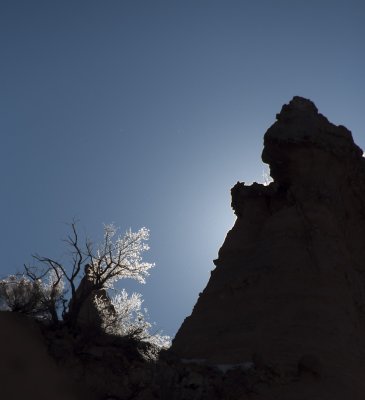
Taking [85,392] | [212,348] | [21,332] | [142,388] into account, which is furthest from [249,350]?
[21,332]

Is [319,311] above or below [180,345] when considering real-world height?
above

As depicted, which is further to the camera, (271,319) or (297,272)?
(297,272)

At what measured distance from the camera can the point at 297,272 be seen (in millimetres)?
14977

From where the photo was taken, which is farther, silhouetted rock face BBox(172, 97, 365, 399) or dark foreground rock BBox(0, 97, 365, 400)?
silhouetted rock face BBox(172, 97, 365, 399)

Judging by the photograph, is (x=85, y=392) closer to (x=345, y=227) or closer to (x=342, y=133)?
(x=345, y=227)

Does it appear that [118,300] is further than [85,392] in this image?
Yes

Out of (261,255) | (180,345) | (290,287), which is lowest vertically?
(180,345)

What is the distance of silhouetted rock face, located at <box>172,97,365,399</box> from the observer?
12.5m

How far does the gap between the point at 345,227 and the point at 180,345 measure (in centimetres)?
774

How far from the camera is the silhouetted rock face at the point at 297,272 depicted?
40.9 ft

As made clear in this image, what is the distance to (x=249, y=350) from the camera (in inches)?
513

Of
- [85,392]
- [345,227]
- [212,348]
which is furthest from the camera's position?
[345,227]

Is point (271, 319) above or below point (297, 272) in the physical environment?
below

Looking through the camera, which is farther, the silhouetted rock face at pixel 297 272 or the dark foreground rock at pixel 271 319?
the silhouetted rock face at pixel 297 272
